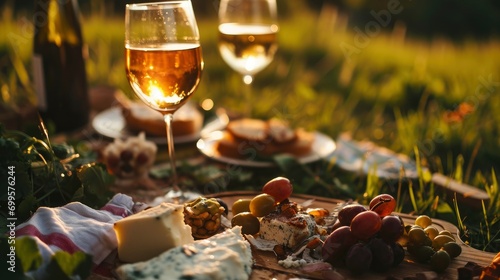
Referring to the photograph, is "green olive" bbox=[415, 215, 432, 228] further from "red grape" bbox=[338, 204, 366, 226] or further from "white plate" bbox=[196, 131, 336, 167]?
"white plate" bbox=[196, 131, 336, 167]

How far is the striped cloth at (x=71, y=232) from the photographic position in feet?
4.32

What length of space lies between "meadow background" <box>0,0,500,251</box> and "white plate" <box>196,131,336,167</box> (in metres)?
0.23

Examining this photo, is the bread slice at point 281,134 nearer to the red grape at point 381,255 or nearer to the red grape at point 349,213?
the red grape at point 349,213

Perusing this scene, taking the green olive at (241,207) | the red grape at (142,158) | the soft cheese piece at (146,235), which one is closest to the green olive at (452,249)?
the green olive at (241,207)

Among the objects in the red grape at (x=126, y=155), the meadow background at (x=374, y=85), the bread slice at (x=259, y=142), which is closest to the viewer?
the red grape at (x=126, y=155)

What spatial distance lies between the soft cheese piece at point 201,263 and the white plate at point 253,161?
0.81 metres

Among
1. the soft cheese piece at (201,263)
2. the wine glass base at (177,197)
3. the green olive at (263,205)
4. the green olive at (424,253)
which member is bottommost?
the wine glass base at (177,197)

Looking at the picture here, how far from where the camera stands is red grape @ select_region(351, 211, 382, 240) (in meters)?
1.31

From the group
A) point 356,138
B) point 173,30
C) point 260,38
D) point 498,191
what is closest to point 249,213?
point 173,30

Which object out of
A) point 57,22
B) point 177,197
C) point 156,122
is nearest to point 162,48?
point 177,197

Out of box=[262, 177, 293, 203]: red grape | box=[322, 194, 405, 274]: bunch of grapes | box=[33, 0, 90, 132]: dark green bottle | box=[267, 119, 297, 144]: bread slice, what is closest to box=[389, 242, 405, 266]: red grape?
box=[322, 194, 405, 274]: bunch of grapes

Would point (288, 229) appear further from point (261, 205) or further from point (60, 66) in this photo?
point (60, 66)

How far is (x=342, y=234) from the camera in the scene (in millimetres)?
1334

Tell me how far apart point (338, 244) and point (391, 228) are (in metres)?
0.12
